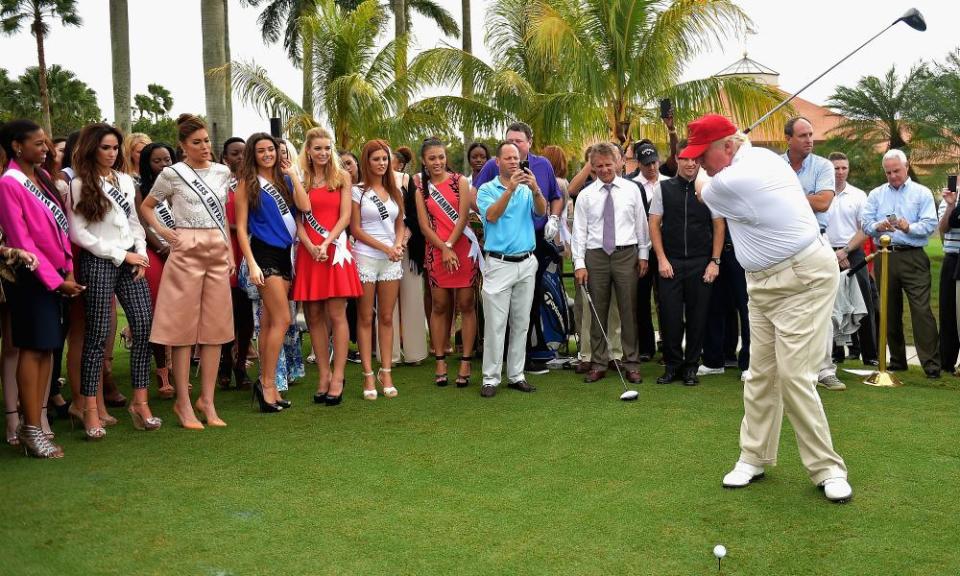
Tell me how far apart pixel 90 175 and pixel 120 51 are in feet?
39.0

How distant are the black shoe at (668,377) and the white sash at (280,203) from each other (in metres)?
3.37

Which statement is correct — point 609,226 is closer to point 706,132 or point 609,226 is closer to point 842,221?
point 842,221

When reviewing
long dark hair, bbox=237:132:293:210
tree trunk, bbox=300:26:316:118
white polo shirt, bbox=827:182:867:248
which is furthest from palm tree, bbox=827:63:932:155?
long dark hair, bbox=237:132:293:210

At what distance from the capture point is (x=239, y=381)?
8.30 metres

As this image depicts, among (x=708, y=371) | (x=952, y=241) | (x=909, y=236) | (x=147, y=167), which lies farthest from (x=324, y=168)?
(x=952, y=241)

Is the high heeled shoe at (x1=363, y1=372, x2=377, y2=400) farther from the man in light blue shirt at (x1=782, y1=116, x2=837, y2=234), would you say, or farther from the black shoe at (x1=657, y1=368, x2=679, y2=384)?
the man in light blue shirt at (x1=782, y1=116, x2=837, y2=234)

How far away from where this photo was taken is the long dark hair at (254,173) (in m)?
6.89

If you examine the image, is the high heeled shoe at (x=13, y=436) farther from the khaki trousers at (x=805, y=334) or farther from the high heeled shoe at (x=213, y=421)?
the khaki trousers at (x=805, y=334)

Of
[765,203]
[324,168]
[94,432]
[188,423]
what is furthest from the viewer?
[324,168]

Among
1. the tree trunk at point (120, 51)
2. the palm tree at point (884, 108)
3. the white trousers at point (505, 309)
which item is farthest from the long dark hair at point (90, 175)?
the palm tree at point (884, 108)

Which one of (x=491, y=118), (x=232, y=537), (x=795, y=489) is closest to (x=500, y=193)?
(x=795, y=489)

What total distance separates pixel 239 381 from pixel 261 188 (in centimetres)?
212

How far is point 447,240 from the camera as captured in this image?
8.05 m

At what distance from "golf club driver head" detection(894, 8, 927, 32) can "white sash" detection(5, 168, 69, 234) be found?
6.84 metres
